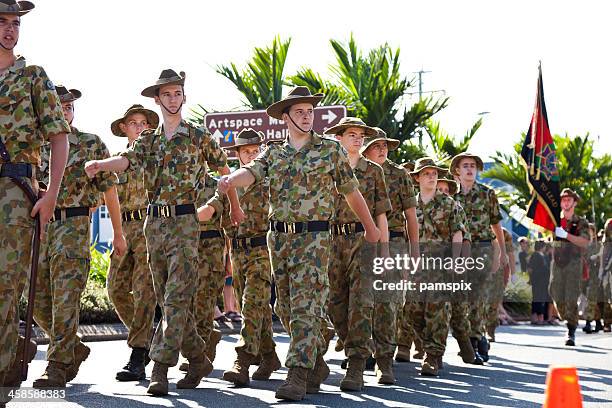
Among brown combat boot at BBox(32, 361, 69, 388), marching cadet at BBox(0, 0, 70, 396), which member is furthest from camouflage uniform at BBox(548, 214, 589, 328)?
marching cadet at BBox(0, 0, 70, 396)

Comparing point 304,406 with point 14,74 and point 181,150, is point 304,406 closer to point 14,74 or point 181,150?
point 181,150

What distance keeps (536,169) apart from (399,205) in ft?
34.2

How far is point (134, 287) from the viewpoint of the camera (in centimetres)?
1020

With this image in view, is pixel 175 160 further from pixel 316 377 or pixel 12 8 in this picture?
pixel 12 8

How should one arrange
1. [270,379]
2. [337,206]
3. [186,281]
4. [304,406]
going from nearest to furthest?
[304,406]
[186,281]
[337,206]
[270,379]

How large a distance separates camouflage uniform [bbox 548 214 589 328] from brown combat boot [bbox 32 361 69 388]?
31.6ft

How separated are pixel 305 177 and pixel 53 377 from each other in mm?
2386

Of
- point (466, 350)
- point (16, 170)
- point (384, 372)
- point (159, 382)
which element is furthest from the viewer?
point (466, 350)

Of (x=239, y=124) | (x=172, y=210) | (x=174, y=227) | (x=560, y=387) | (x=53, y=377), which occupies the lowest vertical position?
(x=53, y=377)

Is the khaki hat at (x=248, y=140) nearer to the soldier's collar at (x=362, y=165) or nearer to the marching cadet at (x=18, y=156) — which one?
the soldier's collar at (x=362, y=165)

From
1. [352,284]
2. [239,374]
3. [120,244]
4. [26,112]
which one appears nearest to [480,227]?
[352,284]

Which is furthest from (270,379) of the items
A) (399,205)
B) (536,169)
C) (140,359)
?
(536,169)

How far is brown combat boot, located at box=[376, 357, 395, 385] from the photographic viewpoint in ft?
32.9

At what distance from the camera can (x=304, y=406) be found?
8.09 meters
